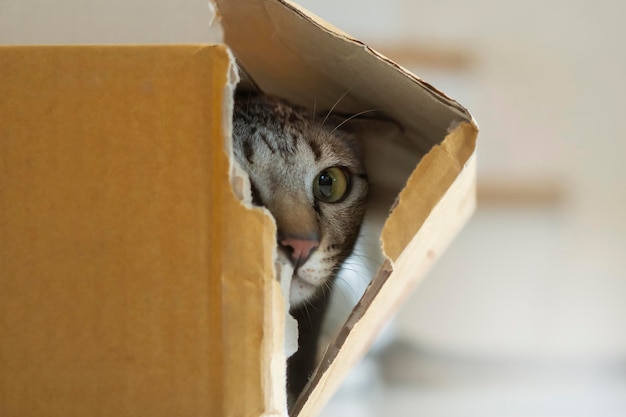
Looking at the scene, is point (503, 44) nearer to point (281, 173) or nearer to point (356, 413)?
point (281, 173)

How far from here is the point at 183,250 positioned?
482mm

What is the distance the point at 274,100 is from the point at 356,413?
77 cm

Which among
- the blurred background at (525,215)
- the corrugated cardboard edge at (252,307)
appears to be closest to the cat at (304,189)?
the corrugated cardboard edge at (252,307)

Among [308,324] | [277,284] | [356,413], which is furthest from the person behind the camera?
[356,413]

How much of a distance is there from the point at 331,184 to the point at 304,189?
94 millimetres

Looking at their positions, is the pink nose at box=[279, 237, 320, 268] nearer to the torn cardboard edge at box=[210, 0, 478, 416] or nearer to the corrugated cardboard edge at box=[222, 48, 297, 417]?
the torn cardboard edge at box=[210, 0, 478, 416]

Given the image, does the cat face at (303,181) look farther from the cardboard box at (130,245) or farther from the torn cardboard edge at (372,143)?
the cardboard box at (130,245)

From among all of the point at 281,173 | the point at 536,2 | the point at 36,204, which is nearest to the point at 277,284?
the point at 36,204

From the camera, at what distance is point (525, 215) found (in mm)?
1379

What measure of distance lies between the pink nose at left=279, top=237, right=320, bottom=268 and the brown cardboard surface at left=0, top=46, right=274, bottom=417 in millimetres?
288

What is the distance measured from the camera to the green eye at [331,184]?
3.05 feet

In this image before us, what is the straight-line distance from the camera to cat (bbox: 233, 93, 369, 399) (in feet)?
2.63

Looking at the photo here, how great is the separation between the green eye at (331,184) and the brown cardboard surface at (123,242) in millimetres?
452

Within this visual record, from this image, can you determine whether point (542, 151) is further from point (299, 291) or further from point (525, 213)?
point (299, 291)
